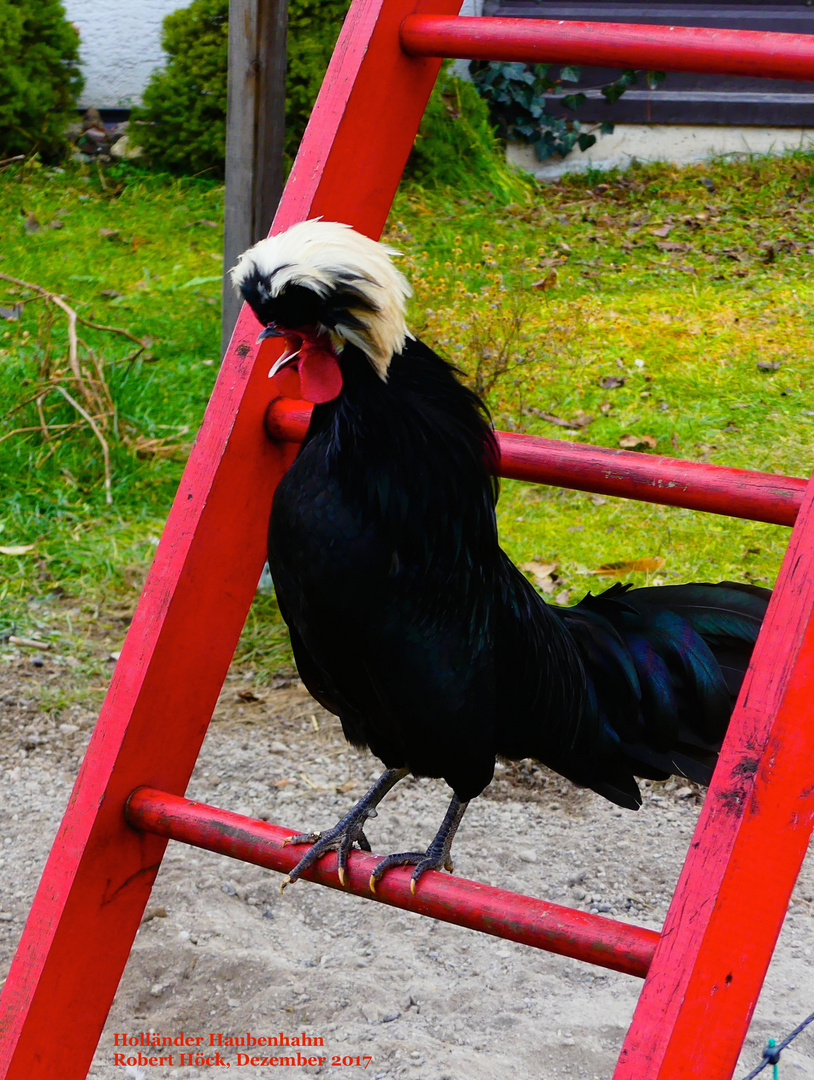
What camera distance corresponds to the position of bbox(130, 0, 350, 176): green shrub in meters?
6.22

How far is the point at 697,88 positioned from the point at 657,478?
6.82 m

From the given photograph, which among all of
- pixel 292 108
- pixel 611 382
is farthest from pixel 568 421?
pixel 292 108

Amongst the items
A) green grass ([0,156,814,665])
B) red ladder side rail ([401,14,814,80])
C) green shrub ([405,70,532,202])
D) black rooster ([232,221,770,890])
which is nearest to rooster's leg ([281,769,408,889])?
black rooster ([232,221,770,890])

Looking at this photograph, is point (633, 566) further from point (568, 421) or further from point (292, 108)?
point (292, 108)

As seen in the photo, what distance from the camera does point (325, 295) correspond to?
129cm

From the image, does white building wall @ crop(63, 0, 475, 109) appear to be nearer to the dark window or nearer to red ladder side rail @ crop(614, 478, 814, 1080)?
the dark window

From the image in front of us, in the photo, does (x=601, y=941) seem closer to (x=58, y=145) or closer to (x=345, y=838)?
(x=345, y=838)

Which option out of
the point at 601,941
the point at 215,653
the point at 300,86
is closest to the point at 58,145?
the point at 300,86

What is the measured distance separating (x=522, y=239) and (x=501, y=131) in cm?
137

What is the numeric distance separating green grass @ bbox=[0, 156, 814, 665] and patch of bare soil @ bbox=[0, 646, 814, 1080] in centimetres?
54

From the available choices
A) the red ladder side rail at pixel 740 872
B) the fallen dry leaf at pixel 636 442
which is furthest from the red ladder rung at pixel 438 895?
the fallen dry leaf at pixel 636 442

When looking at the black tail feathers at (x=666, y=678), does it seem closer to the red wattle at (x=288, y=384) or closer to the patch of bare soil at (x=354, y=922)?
the red wattle at (x=288, y=384)

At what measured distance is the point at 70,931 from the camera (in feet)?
4.71

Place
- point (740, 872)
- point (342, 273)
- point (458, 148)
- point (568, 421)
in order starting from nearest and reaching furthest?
point (740, 872)
point (342, 273)
point (568, 421)
point (458, 148)
